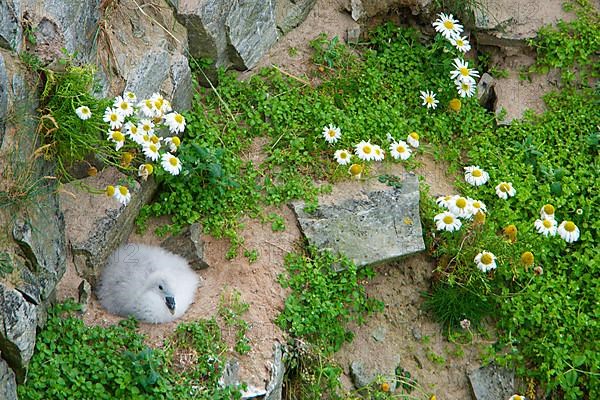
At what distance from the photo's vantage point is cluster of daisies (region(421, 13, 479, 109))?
23.5ft

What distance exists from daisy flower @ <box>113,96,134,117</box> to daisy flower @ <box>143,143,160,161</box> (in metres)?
0.24

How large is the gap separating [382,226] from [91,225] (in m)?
1.90

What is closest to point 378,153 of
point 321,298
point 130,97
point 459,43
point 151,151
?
point 321,298

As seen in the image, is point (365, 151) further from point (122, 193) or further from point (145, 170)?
point (122, 193)

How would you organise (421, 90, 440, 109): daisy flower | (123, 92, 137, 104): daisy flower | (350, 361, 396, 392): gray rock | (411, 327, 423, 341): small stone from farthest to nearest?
(421, 90, 440, 109): daisy flower → (411, 327, 423, 341): small stone → (350, 361, 396, 392): gray rock → (123, 92, 137, 104): daisy flower

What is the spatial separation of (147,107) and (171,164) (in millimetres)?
406

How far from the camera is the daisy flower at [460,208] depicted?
6227 millimetres

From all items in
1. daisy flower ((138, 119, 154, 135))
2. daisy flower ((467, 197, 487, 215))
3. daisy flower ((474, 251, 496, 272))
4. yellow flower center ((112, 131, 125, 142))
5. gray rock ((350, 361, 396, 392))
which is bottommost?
gray rock ((350, 361, 396, 392))

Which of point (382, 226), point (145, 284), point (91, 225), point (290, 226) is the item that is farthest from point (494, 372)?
point (91, 225)

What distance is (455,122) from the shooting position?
23.5 ft

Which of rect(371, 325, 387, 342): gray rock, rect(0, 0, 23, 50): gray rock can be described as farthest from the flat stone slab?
rect(0, 0, 23, 50): gray rock

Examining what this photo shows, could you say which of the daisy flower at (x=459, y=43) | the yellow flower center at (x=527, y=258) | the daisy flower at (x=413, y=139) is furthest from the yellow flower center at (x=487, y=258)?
the daisy flower at (x=459, y=43)

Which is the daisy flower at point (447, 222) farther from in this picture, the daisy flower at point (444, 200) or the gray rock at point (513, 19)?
the gray rock at point (513, 19)

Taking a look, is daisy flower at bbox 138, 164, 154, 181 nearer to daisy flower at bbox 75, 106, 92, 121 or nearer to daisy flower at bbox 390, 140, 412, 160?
daisy flower at bbox 75, 106, 92, 121
